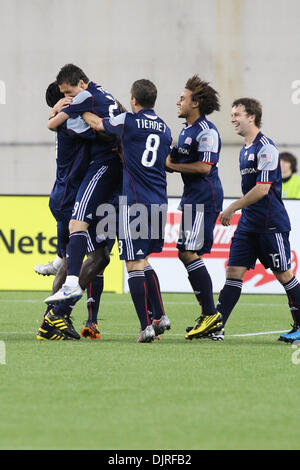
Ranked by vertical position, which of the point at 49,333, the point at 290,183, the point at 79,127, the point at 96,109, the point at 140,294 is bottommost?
the point at 49,333

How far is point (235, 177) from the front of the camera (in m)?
21.0

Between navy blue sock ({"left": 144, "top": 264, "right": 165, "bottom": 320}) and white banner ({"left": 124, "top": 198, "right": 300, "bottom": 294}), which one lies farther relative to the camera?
white banner ({"left": 124, "top": 198, "right": 300, "bottom": 294})

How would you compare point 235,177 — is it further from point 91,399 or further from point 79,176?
point 91,399

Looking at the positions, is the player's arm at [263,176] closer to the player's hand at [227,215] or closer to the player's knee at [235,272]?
the player's hand at [227,215]

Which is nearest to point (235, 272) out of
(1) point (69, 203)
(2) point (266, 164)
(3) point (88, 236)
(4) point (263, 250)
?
(4) point (263, 250)

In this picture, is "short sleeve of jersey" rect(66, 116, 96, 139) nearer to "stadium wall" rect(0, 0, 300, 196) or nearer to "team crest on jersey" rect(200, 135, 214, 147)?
"team crest on jersey" rect(200, 135, 214, 147)

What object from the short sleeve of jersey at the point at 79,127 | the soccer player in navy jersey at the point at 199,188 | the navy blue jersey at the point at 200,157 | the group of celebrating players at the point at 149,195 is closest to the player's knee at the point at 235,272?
the group of celebrating players at the point at 149,195

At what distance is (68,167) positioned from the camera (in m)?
7.69

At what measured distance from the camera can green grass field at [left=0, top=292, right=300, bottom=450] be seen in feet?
13.1

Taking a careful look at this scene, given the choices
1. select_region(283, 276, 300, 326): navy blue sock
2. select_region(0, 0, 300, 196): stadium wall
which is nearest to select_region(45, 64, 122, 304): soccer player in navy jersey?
select_region(283, 276, 300, 326): navy blue sock

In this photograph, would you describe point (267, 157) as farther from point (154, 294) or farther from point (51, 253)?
point (51, 253)

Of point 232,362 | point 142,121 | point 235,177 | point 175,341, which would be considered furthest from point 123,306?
point 235,177

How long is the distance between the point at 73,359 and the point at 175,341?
4.92 feet

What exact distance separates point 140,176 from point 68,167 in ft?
2.50
